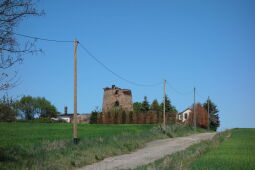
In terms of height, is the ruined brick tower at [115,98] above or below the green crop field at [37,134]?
above

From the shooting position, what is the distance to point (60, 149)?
66.7ft

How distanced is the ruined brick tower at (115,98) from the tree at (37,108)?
41840mm

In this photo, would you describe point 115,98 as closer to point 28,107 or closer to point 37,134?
point 28,107

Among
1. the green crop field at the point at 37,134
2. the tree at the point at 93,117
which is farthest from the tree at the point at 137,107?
the green crop field at the point at 37,134

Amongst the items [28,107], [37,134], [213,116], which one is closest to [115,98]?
[213,116]

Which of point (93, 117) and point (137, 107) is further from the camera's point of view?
point (137, 107)

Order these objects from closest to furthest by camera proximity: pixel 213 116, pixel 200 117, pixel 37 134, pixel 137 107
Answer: pixel 37 134 < pixel 200 117 < pixel 213 116 < pixel 137 107

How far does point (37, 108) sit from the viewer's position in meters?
126

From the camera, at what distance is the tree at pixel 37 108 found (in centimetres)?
12012

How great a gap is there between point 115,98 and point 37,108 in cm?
5077

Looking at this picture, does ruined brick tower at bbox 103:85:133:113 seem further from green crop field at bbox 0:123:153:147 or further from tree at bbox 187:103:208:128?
green crop field at bbox 0:123:153:147

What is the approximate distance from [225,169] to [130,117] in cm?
6282

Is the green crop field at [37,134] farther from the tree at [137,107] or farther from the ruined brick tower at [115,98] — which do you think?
the tree at [137,107]

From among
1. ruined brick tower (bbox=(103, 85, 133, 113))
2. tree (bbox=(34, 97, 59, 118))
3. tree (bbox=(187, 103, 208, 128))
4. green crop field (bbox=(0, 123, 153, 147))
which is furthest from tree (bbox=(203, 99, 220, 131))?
green crop field (bbox=(0, 123, 153, 147))
